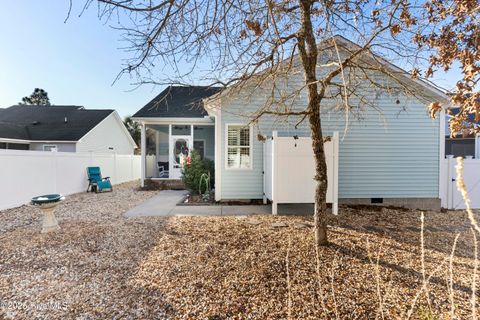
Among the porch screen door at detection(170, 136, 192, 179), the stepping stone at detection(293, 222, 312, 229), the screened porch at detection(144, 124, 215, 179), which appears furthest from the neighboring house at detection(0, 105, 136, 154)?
the stepping stone at detection(293, 222, 312, 229)

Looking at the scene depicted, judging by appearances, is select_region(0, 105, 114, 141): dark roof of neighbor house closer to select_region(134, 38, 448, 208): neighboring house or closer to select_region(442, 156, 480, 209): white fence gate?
select_region(134, 38, 448, 208): neighboring house

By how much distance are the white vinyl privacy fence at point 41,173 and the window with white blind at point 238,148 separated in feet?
21.6

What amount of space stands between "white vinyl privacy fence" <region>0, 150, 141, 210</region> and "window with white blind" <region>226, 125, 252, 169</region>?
6.58 metres

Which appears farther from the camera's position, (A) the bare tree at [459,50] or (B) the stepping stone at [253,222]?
(B) the stepping stone at [253,222]

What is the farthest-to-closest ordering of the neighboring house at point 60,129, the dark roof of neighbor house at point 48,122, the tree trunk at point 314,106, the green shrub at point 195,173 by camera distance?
the dark roof of neighbor house at point 48,122, the neighboring house at point 60,129, the green shrub at point 195,173, the tree trunk at point 314,106

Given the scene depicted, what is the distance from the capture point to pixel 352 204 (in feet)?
24.8

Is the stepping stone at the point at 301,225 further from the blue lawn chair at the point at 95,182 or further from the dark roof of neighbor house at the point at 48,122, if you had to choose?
the dark roof of neighbor house at the point at 48,122

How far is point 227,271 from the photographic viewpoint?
10.6 ft

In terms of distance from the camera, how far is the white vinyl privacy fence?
7172 millimetres

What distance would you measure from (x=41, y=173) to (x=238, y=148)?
712 cm

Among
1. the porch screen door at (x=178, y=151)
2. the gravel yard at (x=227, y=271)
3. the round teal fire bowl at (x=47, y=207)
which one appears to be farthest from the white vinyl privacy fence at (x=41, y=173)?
the porch screen door at (x=178, y=151)

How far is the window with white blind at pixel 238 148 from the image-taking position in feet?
25.4

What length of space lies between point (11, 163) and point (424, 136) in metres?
12.8

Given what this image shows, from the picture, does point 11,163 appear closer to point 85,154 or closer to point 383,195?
point 85,154
